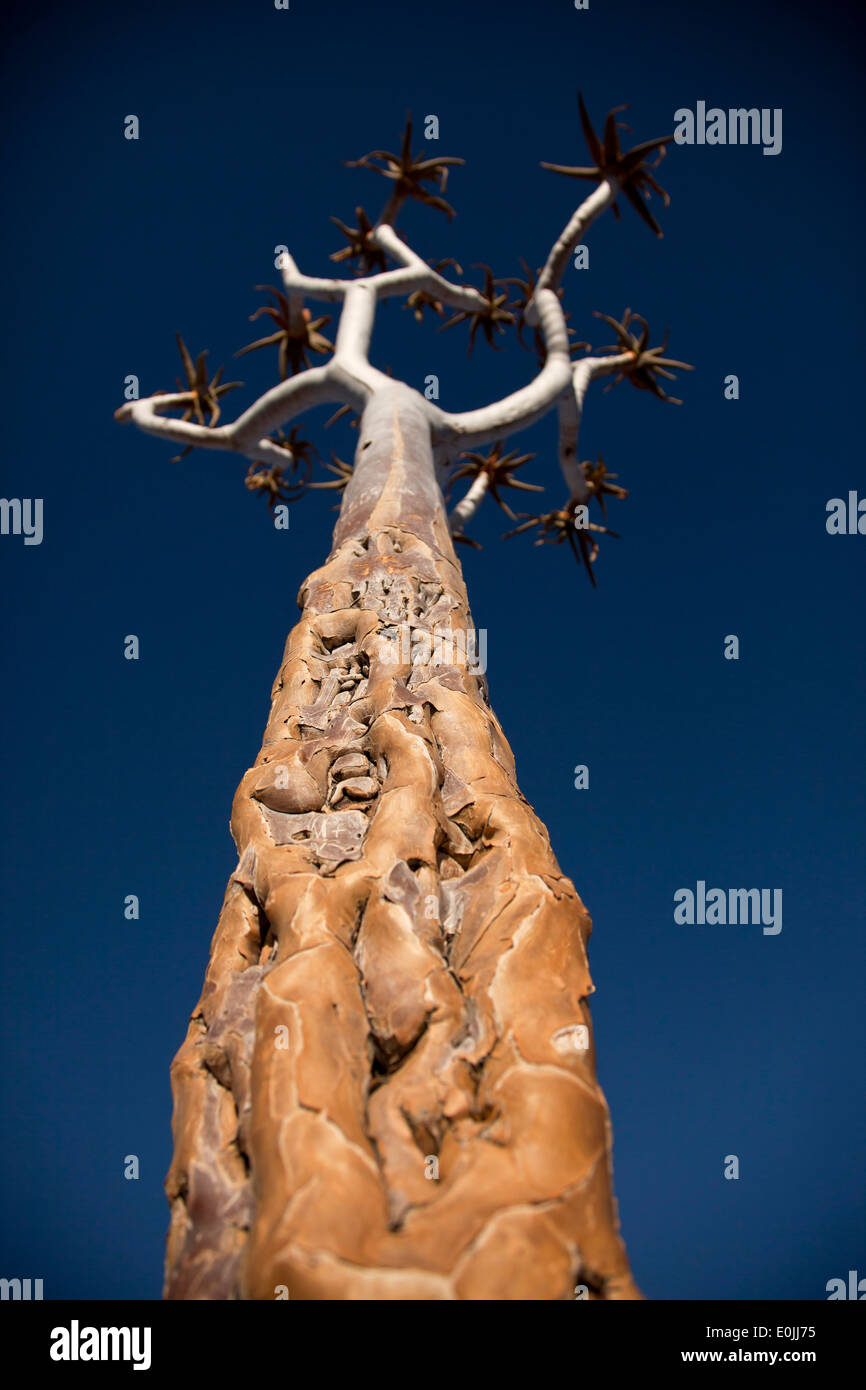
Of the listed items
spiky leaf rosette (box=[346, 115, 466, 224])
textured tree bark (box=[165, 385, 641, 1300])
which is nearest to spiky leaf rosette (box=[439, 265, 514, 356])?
spiky leaf rosette (box=[346, 115, 466, 224])

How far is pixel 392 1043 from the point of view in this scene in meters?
1.63

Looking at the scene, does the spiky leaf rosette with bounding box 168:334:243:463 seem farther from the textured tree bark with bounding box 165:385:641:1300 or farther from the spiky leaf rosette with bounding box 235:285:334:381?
the textured tree bark with bounding box 165:385:641:1300

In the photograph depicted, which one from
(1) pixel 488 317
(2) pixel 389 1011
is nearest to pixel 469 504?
(1) pixel 488 317

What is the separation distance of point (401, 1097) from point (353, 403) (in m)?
4.39

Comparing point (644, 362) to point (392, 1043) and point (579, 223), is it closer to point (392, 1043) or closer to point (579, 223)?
point (579, 223)

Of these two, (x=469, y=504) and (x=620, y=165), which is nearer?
(x=620, y=165)

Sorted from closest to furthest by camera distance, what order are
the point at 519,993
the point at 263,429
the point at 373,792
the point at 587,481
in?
1. the point at 519,993
2. the point at 373,792
3. the point at 263,429
4. the point at 587,481

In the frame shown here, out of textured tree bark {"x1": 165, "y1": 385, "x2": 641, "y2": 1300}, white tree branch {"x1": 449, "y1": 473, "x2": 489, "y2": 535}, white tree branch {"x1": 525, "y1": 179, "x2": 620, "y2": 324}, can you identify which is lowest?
textured tree bark {"x1": 165, "y1": 385, "x2": 641, "y2": 1300}

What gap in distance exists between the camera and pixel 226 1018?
1.83m

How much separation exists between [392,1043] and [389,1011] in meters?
0.06

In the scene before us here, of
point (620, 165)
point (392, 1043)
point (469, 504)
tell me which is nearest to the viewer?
point (392, 1043)

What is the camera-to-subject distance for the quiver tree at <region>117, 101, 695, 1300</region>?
1.26 meters

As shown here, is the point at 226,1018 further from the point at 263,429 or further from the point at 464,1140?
the point at 263,429
